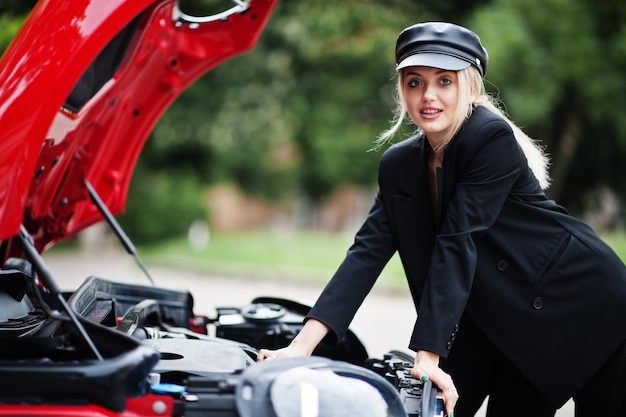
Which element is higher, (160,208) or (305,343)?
(305,343)

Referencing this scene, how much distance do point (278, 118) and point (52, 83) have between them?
20.3 metres

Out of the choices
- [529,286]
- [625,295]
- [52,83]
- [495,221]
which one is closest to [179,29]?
[52,83]

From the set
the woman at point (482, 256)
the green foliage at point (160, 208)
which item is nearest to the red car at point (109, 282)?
the woman at point (482, 256)

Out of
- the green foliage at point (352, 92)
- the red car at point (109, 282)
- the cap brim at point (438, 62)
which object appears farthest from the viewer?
the green foliage at point (352, 92)

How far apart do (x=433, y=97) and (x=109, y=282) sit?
1.68 metres

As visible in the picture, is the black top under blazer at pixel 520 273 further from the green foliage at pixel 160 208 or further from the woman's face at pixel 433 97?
the green foliage at pixel 160 208

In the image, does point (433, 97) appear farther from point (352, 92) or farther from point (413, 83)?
point (352, 92)

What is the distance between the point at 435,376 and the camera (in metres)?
2.36

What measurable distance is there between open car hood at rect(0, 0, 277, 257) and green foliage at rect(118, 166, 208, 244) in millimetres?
17506

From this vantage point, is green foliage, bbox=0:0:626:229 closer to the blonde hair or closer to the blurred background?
the blurred background

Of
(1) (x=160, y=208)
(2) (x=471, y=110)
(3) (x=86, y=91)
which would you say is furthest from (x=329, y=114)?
(2) (x=471, y=110)

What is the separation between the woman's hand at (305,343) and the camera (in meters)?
2.58

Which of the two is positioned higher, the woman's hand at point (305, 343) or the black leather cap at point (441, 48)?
the black leather cap at point (441, 48)

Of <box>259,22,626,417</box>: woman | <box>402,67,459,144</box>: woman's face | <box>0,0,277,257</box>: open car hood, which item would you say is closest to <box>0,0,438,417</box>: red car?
<box>0,0,277,257</box>: open car hood
